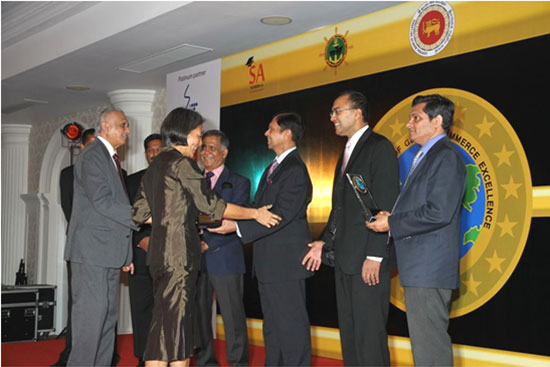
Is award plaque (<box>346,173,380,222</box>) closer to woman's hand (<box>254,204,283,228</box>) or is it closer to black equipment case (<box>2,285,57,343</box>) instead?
woman's hand (<box>254,204,283,228</box>)

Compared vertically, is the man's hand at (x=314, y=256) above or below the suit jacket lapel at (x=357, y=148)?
below

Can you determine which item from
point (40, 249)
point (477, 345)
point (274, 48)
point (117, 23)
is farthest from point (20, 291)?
point (477, 345)

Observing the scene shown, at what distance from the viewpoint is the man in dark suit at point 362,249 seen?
10.6ft

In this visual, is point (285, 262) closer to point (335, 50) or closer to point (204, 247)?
point (204, 247)

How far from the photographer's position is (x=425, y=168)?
311 cm

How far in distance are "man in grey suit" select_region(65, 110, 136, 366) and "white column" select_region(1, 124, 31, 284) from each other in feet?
24.3

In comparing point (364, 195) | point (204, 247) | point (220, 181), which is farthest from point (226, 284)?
point (364, 195)

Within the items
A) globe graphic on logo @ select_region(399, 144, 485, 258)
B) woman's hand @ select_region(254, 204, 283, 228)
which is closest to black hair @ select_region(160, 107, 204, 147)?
woman's hand @ select_region(254, 204, 283, 228)

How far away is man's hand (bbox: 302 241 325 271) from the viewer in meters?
3.70

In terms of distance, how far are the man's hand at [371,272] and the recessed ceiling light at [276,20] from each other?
275 centimetres

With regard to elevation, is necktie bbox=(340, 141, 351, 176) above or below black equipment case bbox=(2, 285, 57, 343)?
above

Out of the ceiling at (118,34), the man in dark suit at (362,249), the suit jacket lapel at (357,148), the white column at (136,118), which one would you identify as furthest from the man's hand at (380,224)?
the white column at (136,118)

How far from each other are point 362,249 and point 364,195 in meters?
0.30

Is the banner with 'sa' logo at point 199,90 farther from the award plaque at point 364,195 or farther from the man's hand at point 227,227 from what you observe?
the award plaque at point 364,195
